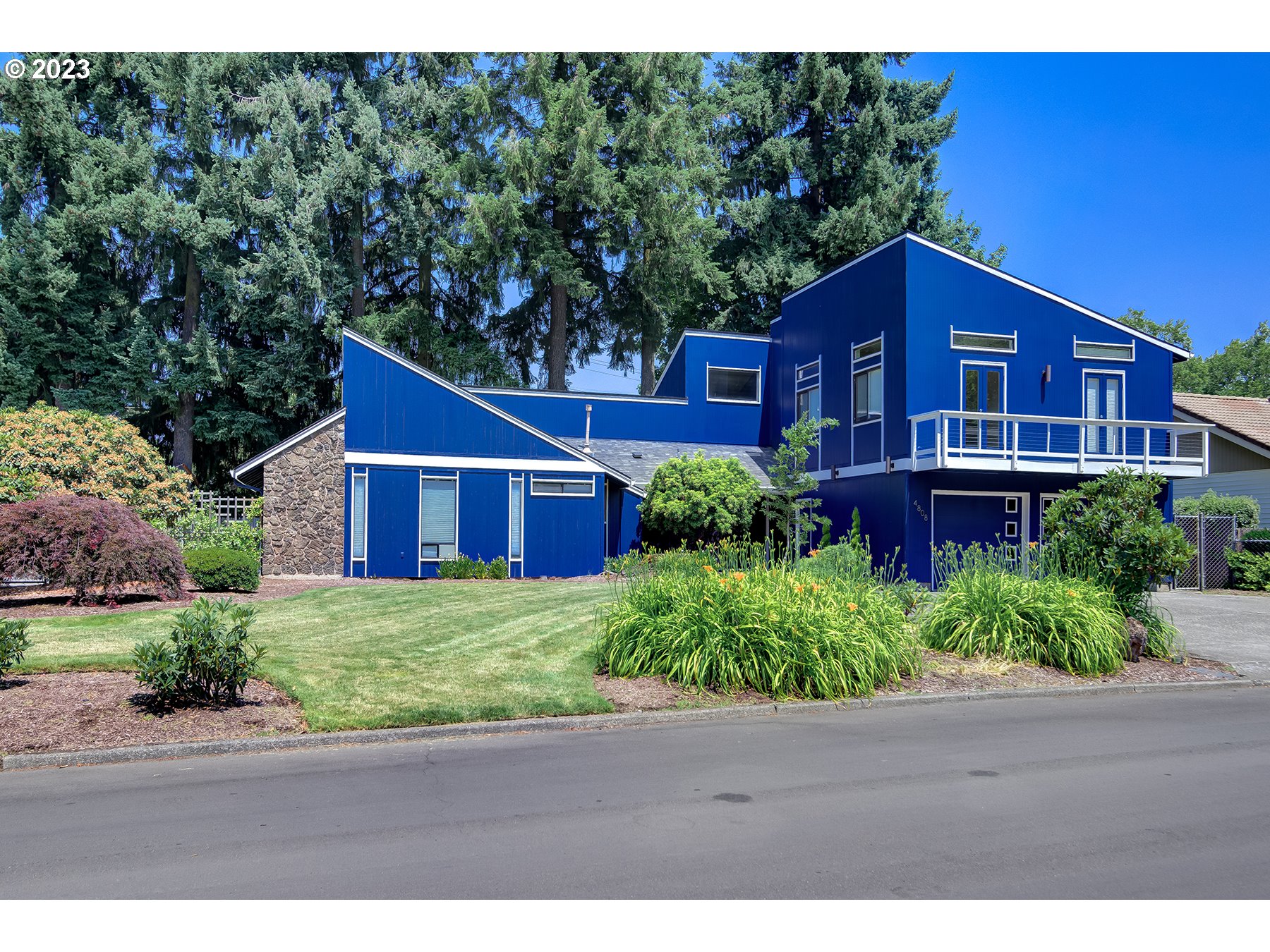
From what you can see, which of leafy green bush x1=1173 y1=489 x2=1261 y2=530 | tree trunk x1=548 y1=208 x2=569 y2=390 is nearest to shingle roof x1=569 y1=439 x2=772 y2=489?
tree trunk x1=548 y1=208 x2=569 y2=390

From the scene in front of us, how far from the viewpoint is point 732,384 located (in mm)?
29875

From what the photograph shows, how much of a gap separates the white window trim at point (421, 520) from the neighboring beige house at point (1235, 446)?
22.5 meters

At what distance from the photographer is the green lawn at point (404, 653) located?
8484mm

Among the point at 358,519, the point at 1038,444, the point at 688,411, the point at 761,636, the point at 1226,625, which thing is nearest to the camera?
the point at 761,636

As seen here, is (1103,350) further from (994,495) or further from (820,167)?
(820,167)

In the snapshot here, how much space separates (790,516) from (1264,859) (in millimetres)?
17933

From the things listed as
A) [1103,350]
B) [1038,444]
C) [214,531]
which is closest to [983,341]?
[1038,444]

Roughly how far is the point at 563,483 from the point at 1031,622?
44.8 feet

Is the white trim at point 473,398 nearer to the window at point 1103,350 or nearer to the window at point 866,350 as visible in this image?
the window at point 866,350

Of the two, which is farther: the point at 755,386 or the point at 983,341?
the point at 755,386

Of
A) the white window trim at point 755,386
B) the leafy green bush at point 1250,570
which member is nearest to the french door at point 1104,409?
the leafy green bush at point 1250,570

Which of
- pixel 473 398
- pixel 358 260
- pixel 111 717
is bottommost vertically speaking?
pixel 111 717

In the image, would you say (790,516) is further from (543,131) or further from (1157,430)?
(543,131)

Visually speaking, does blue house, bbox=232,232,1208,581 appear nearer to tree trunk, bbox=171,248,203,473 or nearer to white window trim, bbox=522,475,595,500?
white window trim, bbox=522,475,595,500
